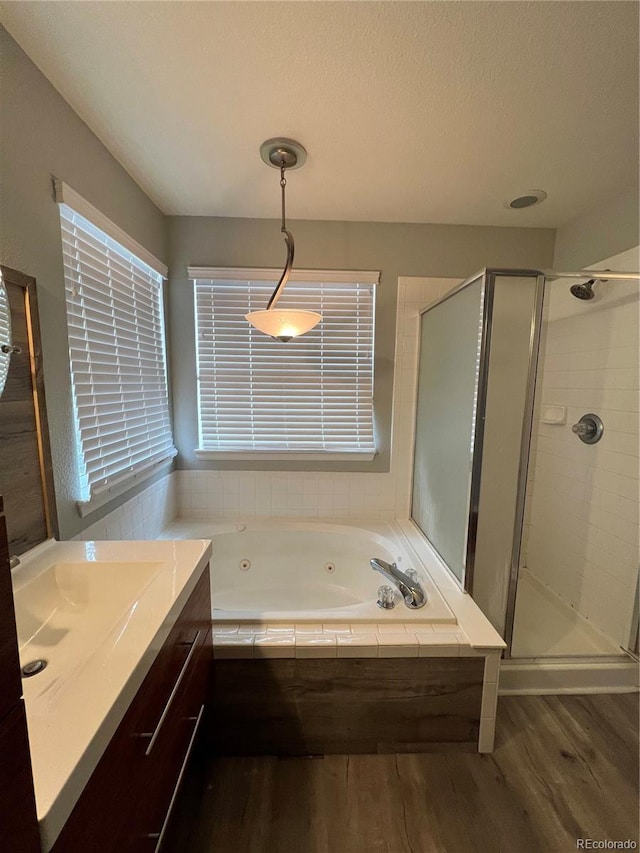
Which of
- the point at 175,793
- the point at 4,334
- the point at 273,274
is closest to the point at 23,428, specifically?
the point at 4,334

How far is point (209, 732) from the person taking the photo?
1.30m

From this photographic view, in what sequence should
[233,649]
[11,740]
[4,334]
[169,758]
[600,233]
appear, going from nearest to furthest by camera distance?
1. [11,740]
2. [169,758]
3. [4,334]
4. [233,649]
5. [600,233]

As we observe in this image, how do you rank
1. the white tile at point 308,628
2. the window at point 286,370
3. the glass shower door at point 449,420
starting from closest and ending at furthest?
the white tile at point 308,628 → the glass shower door at point 449,420 → the window at point 286,370

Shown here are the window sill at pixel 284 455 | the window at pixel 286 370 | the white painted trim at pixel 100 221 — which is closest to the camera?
the white painted trim at pixel 100 221

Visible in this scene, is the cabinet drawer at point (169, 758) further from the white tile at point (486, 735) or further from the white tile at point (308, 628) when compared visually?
the white tile at point (486, 735)

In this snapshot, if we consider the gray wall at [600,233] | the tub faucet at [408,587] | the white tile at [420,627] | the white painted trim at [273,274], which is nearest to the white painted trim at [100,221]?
the white painted trim at [273,274]

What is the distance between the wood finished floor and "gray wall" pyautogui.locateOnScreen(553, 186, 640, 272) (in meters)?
2.19

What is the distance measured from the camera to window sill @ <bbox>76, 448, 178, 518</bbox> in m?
1.34

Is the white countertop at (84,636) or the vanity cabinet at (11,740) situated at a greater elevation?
the vanity cabinet at (11,740)

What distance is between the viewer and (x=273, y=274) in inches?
84.1

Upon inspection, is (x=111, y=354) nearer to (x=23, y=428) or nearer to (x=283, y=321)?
(x=23, y=428)

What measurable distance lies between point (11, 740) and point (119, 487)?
1349 mm

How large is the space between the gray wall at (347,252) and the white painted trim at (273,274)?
5cm

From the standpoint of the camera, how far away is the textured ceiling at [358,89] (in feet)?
3.15
